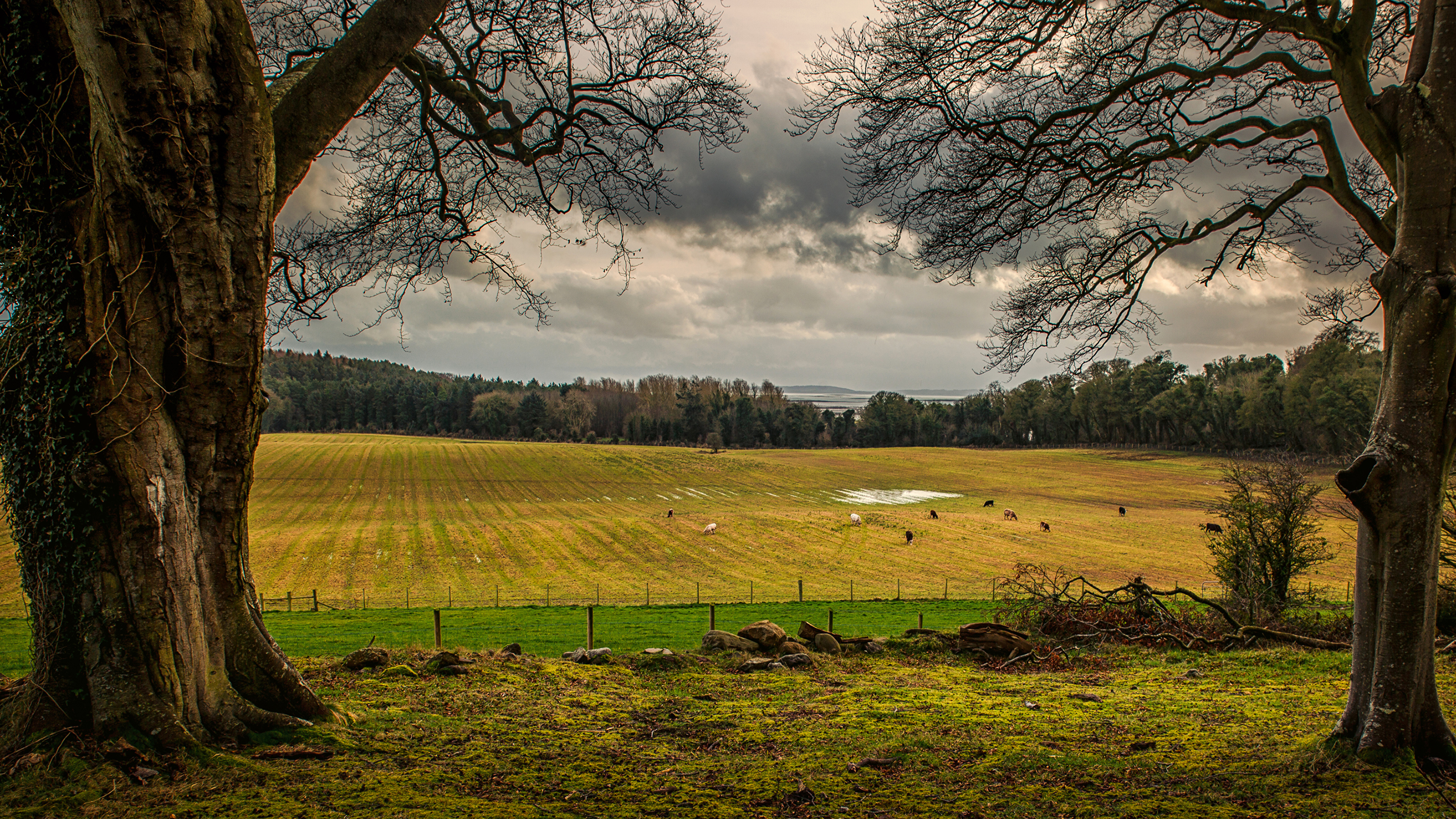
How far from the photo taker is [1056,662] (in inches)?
404

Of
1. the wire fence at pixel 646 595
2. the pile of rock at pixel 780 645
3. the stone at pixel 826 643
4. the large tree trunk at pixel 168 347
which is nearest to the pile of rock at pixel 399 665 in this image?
→ the large tree trunk at pixel 168 347

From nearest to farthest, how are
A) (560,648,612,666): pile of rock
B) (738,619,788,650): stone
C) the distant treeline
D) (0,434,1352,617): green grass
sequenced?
(560,648,612,666): pile of rock
(738,619,788,650): stone
(0,434,1352,617): green grass
the distant treeline

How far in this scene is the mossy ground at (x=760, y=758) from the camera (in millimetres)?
3746

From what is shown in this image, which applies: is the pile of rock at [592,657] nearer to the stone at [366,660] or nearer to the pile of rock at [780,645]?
the pile of rock at [780,645]

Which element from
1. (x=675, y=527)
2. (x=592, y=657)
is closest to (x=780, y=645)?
(x=592, y=657)

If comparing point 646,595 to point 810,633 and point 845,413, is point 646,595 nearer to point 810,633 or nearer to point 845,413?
point 810,633

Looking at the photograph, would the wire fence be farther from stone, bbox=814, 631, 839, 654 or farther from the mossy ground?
the mossy ground

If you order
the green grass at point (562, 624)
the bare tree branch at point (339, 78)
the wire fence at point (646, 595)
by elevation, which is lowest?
the wire fence at point (646, 595)

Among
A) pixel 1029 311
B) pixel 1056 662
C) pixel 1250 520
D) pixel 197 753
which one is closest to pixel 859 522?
pixel 1250 520

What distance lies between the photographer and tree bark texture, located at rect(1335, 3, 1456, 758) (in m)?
4.26

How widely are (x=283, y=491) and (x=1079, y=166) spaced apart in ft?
217

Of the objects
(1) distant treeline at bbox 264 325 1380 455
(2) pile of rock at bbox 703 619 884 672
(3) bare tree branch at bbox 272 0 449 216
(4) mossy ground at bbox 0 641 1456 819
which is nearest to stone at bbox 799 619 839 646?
(2) pile of rock at bbox 703 619 884 672

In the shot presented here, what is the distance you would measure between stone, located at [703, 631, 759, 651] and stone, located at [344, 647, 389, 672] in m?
4.48

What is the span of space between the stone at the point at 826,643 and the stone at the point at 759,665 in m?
1.39
